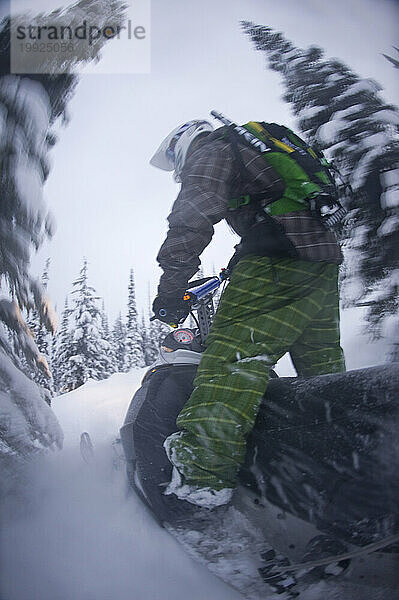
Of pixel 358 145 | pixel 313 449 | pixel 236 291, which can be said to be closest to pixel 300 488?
pixel 313 449

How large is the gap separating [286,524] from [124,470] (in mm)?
466

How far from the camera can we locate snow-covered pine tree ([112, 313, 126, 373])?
1386 millimetres

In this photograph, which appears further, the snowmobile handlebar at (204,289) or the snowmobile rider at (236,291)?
the snowmobile handlebar at (204,289)

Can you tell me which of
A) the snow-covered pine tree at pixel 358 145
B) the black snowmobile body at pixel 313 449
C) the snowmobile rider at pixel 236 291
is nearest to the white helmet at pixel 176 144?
the snowmobile rider at pixel 236 291

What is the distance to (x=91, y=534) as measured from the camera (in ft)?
4.37

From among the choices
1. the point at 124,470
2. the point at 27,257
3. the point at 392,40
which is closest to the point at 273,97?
the point at 392,40

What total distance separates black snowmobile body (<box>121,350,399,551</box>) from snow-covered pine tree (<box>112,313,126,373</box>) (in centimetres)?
9

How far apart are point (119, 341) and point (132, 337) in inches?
1.5

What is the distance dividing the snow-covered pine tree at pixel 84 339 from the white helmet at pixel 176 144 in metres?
0.38

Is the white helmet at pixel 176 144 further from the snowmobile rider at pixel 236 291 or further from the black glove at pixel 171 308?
the black glove at pixel 171 308

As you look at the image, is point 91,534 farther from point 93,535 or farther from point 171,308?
point 171,308

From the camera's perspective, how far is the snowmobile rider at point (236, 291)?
4.30ft

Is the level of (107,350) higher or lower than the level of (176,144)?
lower

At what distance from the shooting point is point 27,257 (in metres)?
1.43
